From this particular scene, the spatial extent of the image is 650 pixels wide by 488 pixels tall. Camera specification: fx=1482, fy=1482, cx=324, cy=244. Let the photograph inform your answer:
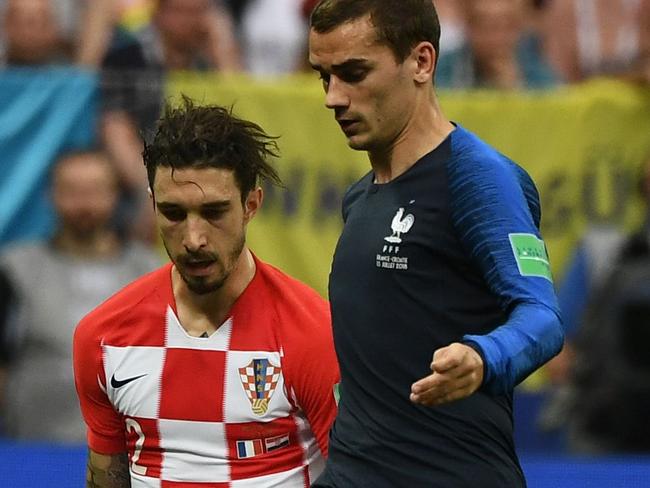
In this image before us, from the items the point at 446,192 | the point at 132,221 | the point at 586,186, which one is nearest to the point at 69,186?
the point at 132,221

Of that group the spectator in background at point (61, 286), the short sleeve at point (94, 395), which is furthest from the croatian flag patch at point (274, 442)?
the spectator in background at point (61, 286)

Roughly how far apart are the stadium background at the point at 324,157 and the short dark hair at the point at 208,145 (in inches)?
101

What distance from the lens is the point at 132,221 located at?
684 centimetres

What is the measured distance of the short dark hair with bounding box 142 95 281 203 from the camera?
3752 mm

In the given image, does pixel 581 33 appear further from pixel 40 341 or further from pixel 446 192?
pixel 446 192

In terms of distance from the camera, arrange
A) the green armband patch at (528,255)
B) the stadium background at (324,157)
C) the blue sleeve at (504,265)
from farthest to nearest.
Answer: the stadium background at (324,157)
the green armband patch at (528,255)
the blue sleeve at (504,265)

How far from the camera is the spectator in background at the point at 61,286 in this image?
6.63 metres

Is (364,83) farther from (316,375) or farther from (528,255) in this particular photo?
(316,375)

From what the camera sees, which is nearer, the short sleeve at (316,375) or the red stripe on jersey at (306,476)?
the short sleeve at (316,375)

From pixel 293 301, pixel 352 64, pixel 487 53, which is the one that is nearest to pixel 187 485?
pixel 293 301

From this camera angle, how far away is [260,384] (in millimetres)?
3814

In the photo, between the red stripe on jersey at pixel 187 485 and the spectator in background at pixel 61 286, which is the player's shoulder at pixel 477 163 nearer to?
the red stripe on jersey at pixel 187 485

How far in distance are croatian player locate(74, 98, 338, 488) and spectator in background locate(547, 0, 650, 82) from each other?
475 cm

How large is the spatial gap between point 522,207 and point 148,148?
116 centimetres
